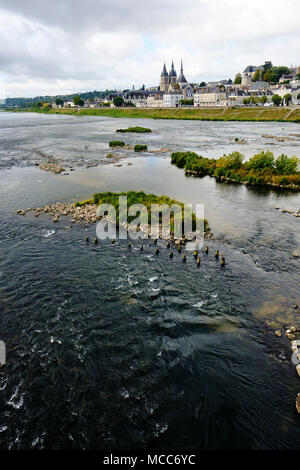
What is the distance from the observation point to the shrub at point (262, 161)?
1773 inches

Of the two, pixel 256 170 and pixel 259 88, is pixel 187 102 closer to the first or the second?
pixel 259 88

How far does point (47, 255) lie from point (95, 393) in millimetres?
14766

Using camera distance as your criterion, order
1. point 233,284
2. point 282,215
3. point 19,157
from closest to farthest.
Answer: point 233,284 → point 282,215 → point 19,157

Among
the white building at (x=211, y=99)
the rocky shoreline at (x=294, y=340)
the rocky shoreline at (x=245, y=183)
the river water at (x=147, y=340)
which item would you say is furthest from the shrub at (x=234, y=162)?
the white building at (x=211, y=99)

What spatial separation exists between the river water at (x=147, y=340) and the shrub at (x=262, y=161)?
15.8 m

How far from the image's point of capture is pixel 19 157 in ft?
219

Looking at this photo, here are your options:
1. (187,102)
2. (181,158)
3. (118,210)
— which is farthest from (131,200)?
(187,102)

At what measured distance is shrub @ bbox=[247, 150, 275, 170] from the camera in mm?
45031

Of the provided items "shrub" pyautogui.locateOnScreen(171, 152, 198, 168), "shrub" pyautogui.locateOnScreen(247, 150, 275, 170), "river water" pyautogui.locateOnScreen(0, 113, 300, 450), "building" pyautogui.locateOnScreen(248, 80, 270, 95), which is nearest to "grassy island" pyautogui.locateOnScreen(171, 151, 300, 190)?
"shrub" pyautogui.locateOnScreen(247, 150, 275, 170)

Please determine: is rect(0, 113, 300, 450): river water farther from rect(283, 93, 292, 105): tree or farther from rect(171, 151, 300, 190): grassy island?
rect(283, 93, 292, 105): tree

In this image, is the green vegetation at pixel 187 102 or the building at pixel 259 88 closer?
the building at pixel 259 88

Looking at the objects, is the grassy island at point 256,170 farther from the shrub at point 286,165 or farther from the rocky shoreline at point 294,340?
the rocky shoreline at point 294,340

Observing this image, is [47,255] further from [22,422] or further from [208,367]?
[208,367]

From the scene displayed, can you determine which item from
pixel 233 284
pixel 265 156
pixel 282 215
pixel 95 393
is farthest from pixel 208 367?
pixel 265 156
